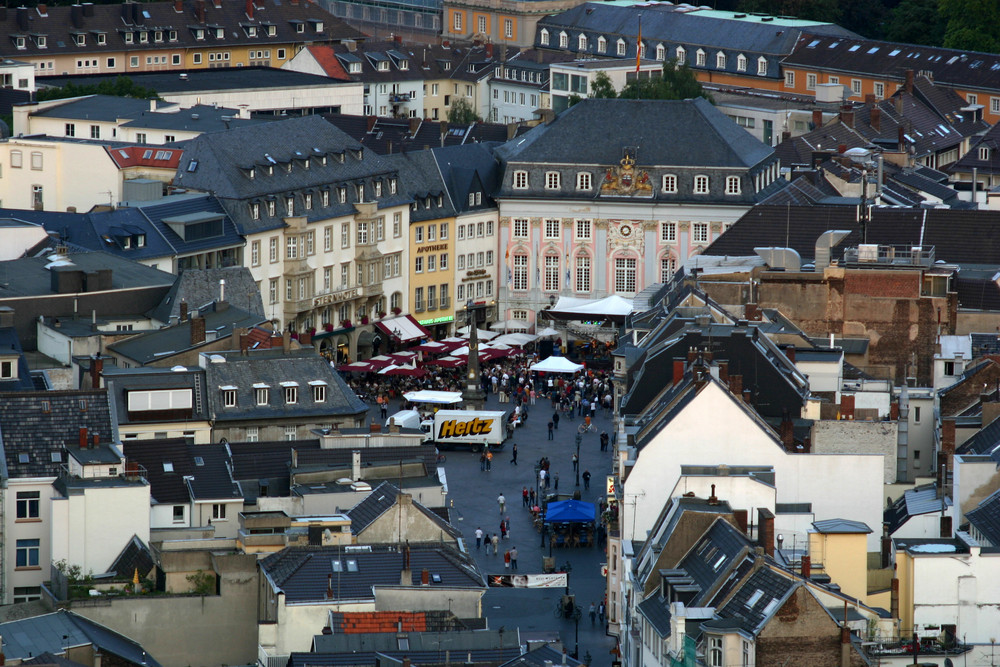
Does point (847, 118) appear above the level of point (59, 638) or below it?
above

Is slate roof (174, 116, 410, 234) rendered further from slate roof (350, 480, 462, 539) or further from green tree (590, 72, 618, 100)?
slate roof (350, 480, 462, 539)

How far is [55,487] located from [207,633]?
8450 millimetres

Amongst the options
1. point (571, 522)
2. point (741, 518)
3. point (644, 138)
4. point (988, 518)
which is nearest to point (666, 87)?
point (644, 138)

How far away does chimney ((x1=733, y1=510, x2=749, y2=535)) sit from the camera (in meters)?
79.3

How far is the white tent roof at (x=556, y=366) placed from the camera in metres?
143

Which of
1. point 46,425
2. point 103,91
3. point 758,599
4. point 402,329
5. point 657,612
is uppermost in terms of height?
point 103,91

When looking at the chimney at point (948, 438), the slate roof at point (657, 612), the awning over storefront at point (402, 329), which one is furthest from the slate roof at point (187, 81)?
the slate roof at point (657, 612)

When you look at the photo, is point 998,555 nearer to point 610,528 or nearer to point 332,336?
point 610,528

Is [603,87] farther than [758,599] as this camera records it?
Yes

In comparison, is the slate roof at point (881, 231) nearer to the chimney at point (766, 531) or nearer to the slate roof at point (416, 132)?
the slate roof at point (416, 132)

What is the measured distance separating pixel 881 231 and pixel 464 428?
22.9 metres

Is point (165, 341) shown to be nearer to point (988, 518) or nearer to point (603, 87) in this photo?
point (988, 518)

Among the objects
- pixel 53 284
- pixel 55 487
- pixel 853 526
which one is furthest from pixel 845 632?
pixel 53 284

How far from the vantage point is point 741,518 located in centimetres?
8019
